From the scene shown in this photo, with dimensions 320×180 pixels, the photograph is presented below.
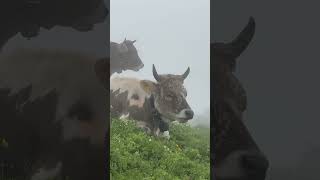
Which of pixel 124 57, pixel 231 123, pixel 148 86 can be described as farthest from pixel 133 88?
pixel 231 123

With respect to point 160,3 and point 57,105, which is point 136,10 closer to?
point 160,3

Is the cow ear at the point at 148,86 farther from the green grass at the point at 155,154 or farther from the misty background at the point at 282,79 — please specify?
the misty background at the point at 282,79

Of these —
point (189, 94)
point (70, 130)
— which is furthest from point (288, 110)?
point (70, 130)

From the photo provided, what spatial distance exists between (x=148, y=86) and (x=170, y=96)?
0.30m

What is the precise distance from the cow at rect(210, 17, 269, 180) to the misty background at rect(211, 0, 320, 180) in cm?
9

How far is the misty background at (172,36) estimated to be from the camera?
15.4 ft

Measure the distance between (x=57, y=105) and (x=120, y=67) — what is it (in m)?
0.91

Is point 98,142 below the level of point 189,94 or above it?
below

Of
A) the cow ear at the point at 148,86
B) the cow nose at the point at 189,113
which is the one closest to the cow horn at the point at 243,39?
the cow nose at the point at 189,113

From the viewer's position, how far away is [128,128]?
15.9 feet

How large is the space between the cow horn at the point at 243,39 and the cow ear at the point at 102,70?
1559 millimetres

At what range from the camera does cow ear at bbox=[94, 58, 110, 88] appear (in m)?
4.79

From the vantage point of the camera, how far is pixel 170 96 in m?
4.83

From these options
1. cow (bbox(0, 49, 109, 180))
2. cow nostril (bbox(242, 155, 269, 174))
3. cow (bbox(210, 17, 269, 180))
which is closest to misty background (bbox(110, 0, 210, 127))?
cow (bbox(210, 17, 269, 180))
